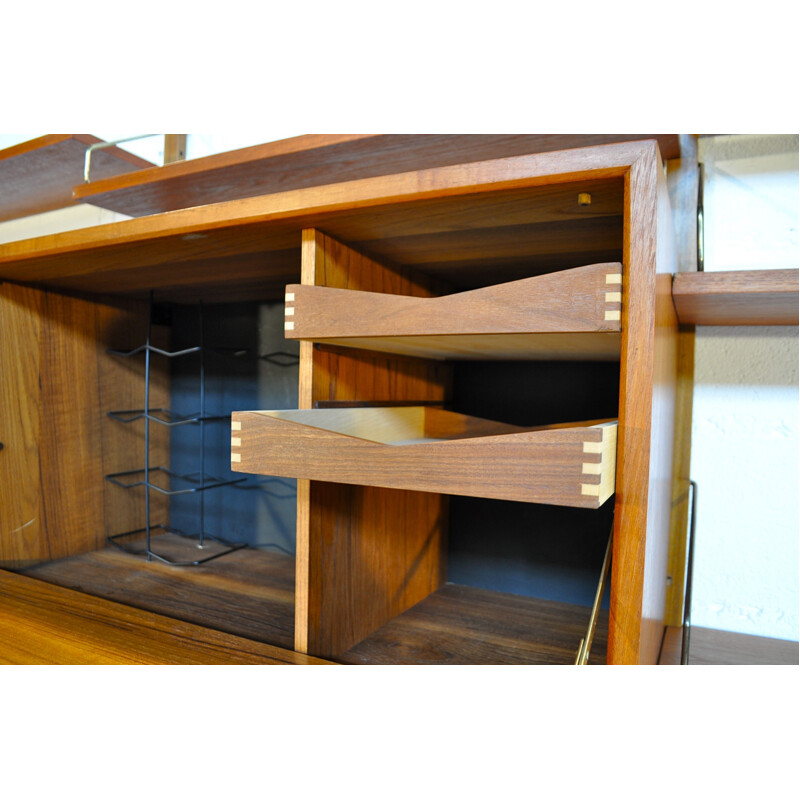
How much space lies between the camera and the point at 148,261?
34.6 inches

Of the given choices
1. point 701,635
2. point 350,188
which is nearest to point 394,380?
point 350,188

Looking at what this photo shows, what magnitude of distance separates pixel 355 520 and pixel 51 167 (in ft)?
3.44

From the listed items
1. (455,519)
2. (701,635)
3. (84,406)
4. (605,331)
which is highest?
(605,331)

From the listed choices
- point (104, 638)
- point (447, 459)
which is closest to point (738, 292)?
point (447, 459)

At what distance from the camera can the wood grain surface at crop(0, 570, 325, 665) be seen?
0.67 metres

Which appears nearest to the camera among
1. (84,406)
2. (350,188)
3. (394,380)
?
(350,188)

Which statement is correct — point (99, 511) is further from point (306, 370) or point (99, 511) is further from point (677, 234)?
point (677, 234)

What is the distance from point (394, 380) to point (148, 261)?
0.40 metres

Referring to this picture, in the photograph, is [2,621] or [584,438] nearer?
[584,438]

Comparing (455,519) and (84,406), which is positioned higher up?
(84,406)

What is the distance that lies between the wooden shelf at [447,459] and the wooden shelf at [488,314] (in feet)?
0.29

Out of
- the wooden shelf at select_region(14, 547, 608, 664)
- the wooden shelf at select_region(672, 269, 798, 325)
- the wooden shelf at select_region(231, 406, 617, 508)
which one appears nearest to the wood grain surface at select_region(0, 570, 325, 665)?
the wooden shelf at select_region(14, 547, 608, 664)

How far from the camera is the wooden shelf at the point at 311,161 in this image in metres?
A: 0.79

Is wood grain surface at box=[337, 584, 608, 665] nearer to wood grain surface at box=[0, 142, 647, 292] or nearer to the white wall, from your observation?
the white wall
